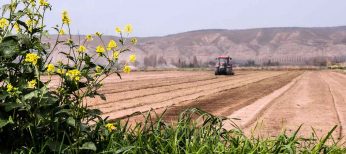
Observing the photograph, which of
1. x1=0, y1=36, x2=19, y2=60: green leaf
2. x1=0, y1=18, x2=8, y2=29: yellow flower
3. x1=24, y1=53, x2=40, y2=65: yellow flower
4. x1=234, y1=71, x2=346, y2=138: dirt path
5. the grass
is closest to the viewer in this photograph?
x1=24, y1=53, x2=40, y2=65: yellow flower

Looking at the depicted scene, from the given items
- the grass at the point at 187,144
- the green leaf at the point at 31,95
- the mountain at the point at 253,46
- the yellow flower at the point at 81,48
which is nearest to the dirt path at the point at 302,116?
the grass at the point at 187,144

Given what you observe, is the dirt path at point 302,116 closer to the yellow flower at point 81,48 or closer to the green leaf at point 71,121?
the yellow flower at point 81,48

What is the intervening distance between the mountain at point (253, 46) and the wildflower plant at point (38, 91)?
310ft

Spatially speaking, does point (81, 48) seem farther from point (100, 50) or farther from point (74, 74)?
point (74, 74)

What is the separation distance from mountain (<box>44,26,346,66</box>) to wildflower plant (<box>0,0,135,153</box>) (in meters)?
94.5

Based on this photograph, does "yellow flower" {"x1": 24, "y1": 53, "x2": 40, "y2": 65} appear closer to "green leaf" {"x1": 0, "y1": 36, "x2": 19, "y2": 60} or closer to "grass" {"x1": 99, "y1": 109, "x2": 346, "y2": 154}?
"green leaf" {"x1": 0, "y1": 36, "x2": 19, "y2": 60}

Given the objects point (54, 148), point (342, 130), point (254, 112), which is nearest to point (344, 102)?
point (254, 112)

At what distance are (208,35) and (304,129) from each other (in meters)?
122

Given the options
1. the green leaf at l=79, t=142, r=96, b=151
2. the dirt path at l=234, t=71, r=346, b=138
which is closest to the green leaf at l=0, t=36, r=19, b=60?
the green leaf at l=79, t=142, r=96, b=151

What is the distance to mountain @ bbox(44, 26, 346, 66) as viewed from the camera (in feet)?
350

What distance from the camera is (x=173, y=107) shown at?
36.3ft

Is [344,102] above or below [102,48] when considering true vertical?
below

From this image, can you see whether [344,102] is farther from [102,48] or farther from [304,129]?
[102,48]

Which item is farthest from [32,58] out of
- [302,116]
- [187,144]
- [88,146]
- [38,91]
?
[302,116]
